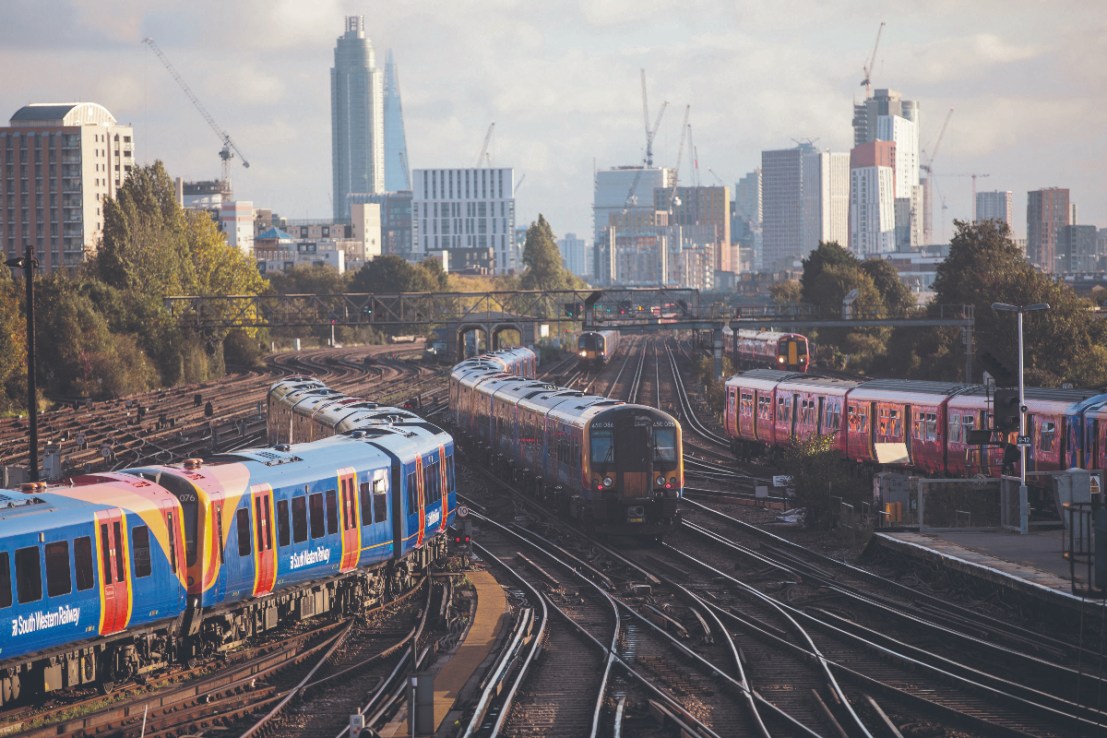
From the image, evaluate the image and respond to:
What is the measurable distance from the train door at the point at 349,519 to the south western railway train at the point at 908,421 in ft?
50.2

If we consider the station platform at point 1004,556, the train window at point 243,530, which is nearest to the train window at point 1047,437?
the station platform at point 1004,556

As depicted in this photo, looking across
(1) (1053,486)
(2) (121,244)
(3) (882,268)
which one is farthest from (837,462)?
(3) (882,268)

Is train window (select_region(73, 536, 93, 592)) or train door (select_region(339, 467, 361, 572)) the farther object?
train door (select_region(339, 467, 361, 572))

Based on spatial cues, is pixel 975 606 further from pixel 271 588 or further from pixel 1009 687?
pixel 271 588

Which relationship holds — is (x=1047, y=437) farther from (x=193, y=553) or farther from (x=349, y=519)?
(x=193, y=553)

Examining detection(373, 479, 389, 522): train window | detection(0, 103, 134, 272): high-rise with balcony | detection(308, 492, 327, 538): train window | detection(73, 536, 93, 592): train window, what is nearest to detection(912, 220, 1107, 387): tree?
detection(373, 479, 389, 522): train window

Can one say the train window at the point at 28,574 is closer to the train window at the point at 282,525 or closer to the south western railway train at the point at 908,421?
the train window at the point at 282,525

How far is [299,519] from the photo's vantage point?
23125 millimetres

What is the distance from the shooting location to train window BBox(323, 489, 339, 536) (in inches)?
942

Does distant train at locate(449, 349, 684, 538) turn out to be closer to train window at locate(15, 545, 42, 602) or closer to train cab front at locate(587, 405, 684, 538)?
train cab front at locate(587, 405, 684, 538)

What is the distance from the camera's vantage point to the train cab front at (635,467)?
32.6 metres

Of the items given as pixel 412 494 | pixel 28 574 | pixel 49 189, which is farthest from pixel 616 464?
pixel 49 189

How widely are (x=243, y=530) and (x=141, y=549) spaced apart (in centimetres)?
252

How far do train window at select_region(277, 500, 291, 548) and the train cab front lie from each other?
1129 cm
